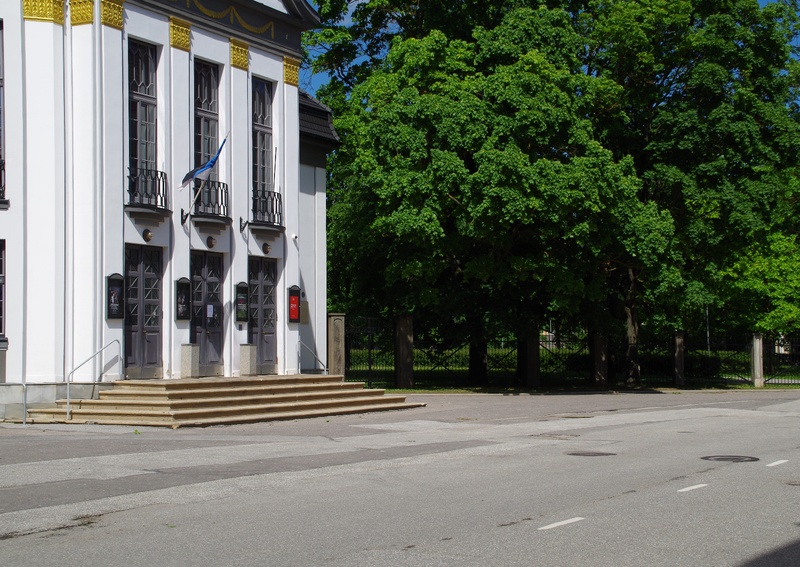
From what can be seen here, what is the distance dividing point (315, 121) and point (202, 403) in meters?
11.1

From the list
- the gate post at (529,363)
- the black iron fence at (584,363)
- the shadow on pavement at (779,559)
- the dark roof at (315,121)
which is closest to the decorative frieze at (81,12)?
the dark roof at (315,121)

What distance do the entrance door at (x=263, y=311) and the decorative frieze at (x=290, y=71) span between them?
4602 millimetres

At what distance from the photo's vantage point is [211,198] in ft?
74.6

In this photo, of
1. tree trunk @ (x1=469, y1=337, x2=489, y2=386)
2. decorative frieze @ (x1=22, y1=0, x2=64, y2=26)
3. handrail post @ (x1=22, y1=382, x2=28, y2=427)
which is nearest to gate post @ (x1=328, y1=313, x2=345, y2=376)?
tree trunk @ (x1=469, y1=337, x2=489, y2=386)

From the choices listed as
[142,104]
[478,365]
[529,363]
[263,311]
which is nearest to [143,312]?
[263,311]

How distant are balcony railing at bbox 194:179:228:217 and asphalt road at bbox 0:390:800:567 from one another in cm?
611

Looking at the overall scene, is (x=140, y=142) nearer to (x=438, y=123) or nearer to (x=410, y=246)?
(x=438, y=123)

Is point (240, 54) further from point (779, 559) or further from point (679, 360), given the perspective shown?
point (679, 360)

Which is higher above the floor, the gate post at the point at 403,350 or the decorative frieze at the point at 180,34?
the decorative frieze at the point at 180,34

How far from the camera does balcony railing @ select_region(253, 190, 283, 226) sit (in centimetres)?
2417

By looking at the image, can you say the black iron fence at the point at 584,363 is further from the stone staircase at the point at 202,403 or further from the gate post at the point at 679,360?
the stone staircase at the point at 202,403

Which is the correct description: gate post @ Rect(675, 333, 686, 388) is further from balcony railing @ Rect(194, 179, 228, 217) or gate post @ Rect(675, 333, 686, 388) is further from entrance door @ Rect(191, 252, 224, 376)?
balcony railing @ Rect(194, 179, 228, 217)

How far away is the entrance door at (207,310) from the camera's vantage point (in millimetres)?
22484

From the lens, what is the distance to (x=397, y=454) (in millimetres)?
14102
